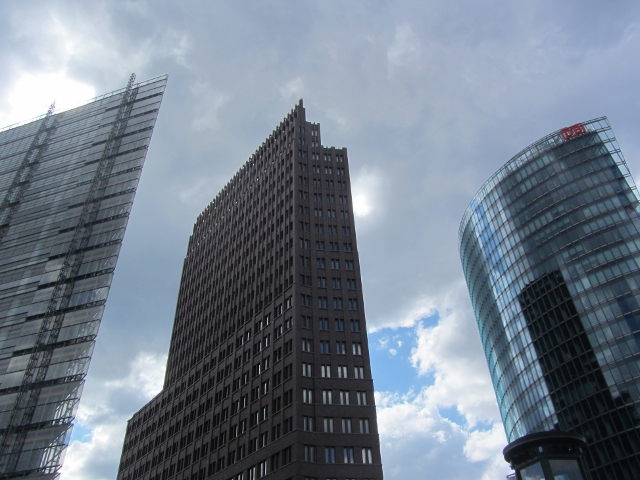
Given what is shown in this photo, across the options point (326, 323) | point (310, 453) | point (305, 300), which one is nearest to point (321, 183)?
point (305, 300)

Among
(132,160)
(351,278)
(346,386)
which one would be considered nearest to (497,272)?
(351,278)

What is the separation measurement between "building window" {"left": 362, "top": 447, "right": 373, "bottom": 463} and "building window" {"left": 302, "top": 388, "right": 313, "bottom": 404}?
989 cm

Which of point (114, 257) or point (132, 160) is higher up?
point (132, 160)

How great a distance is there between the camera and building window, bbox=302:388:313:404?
78375mm

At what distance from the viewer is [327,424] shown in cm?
7669

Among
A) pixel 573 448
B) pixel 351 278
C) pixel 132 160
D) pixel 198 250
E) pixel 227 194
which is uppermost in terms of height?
pixel 227 194

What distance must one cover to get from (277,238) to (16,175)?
148 feet

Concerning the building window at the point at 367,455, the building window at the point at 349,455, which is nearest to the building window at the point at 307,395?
the building window at the point at 349,455

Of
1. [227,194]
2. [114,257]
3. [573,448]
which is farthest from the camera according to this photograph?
[227,194]

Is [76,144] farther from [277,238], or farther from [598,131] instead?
[598,131]

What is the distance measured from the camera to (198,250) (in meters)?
140

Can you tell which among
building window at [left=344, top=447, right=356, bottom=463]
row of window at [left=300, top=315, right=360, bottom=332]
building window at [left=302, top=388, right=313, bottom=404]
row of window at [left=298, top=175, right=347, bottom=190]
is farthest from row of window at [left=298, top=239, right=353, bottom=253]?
building window at [left=344, top=447, right=356, bottom=463]

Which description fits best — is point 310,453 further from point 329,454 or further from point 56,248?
point 56,248

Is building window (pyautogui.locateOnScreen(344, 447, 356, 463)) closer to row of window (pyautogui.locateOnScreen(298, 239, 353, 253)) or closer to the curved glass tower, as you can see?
row of window (pyautogui.locateOnScreen(298, 239, 353, 253))
